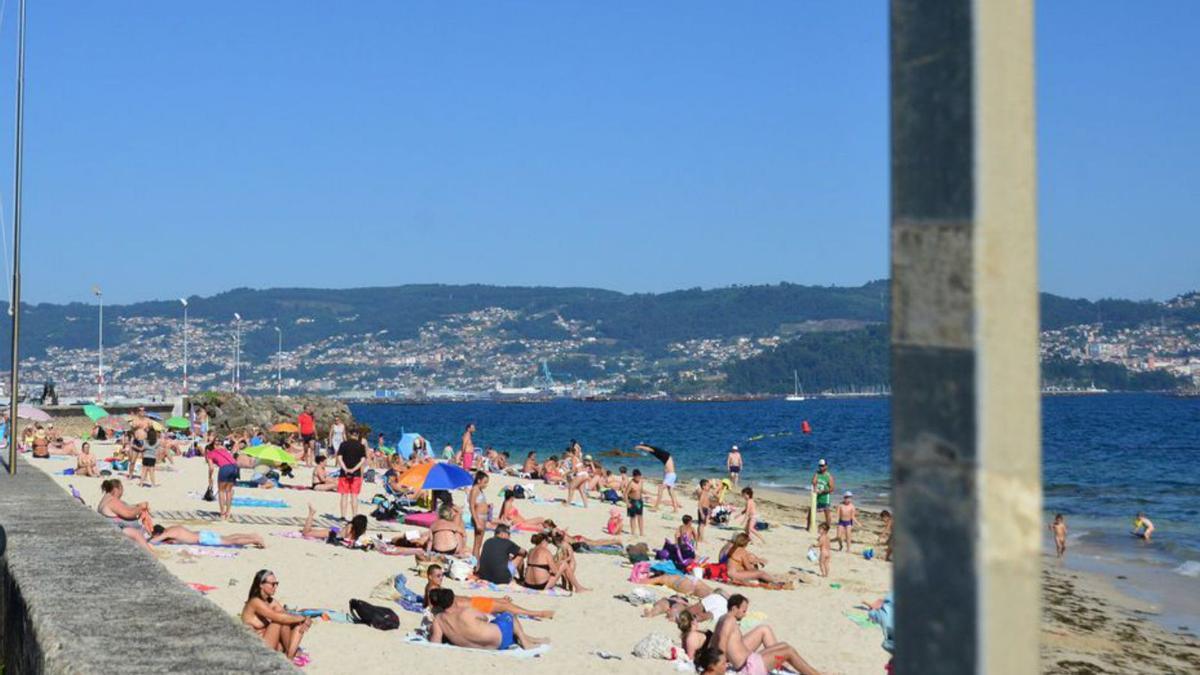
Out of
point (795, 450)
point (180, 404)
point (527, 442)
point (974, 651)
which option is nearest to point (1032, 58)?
point (974, 651)

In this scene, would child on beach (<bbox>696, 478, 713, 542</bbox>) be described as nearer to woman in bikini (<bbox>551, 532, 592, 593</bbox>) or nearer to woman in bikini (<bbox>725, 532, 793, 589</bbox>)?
woman in bikini (<bbox>725, 532, 793, 589</bbox>)

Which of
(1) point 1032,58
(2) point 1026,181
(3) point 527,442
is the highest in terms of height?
(1) point 1032,58

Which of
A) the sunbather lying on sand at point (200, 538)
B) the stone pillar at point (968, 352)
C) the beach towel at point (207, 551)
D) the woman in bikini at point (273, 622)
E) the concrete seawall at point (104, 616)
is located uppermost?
the stone pillar at point (968, 352)

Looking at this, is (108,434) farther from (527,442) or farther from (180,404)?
(527,442)

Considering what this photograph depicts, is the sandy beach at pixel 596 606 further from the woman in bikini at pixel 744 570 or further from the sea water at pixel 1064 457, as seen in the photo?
the sea water at pixel 1064 457

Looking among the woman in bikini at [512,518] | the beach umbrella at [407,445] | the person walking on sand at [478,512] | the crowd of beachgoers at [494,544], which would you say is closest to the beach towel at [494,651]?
the crowd of beachgoers at [494,544]

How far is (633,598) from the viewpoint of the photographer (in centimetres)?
1342

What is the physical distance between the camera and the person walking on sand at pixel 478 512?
15.7 metres

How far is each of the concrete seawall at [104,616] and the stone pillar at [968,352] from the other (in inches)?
97.7

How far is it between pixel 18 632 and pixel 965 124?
448cm

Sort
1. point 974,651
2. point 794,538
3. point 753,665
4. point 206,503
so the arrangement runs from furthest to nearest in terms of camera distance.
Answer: point 794,538 < point 206,503 < point 753,665 < point 974,651

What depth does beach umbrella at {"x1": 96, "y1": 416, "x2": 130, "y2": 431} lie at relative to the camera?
127 feet

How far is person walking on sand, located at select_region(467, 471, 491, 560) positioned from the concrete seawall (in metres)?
9.25

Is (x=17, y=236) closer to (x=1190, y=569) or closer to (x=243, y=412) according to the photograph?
(x=1190, y=569)
